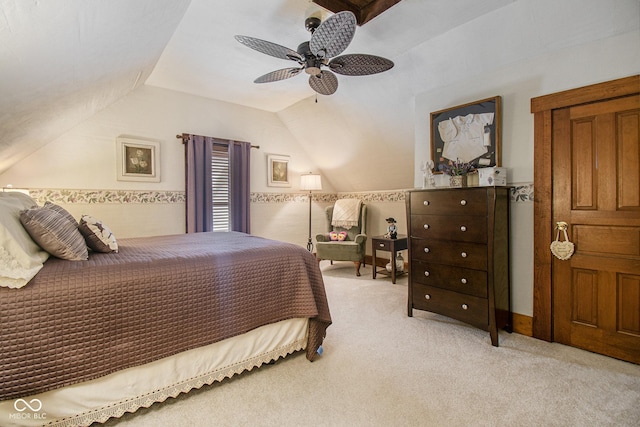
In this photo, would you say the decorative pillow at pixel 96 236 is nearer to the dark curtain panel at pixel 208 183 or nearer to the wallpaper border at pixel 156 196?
the wallpaper border at pixel 156 196

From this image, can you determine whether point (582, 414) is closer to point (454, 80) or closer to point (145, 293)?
point (145, 293)

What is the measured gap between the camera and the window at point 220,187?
172 inches

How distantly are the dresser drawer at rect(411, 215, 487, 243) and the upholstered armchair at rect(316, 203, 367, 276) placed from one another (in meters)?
1.65

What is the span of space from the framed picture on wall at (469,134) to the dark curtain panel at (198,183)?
9.68ft

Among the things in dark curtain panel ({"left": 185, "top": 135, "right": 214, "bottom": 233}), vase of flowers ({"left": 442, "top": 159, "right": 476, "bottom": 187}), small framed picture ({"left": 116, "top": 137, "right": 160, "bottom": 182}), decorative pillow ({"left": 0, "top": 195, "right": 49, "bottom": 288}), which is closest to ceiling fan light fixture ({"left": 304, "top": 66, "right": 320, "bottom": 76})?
vase of flowers ({"left": 442, "top": 159, "right": 476, "bottom": 187})

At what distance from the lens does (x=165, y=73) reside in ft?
11.4

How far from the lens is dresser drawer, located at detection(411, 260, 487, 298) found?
Answer: 7.72 ft

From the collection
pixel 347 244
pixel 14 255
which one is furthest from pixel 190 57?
pixel 347 244

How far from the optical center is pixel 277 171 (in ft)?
16.6

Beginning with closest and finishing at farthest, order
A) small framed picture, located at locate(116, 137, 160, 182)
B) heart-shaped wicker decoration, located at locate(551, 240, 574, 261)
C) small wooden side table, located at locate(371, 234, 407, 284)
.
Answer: heart-shaped wicker decoration, located at locate(551, 240, 574, 261), small framed picture, located at locate(116, 137, 160, 182), small wooden side table, located at locate(371, 234, 407, 284)

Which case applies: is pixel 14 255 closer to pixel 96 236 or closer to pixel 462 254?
pixel 96 236

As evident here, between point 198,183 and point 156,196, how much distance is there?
0.54m

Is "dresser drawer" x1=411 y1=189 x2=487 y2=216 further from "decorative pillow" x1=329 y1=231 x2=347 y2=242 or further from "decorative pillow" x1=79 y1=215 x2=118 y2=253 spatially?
"decorative pillow" x1=79 y1=215 x2=118 y2=253

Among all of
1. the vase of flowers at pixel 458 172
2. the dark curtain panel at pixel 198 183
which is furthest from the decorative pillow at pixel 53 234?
the vase of flowers at pixel 458 172
